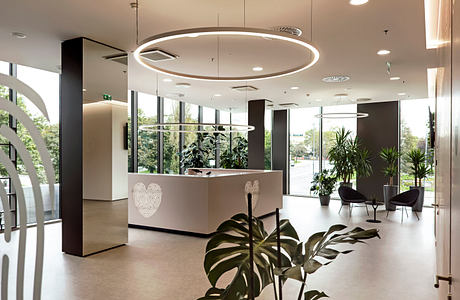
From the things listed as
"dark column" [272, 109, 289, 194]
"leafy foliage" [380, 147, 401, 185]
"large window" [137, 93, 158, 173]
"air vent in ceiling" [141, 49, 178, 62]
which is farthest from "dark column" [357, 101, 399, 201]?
Answer: "air vent in ceiling" [141, 49, 178, 62]

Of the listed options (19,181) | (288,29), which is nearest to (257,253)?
(19,181)

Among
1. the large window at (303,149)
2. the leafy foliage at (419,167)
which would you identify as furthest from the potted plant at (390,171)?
the large window at (303,149)

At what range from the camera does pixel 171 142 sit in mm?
12188

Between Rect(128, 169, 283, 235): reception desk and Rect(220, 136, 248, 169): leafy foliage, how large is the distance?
460 cm

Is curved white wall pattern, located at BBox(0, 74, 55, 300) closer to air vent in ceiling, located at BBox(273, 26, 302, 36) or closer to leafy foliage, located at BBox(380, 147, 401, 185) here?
air vent in ceiling, located at BBox(273, 26, 302, 36)

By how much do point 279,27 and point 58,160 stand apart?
20.9 ft

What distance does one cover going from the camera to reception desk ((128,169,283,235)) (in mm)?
6879

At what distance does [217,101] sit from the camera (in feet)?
38.6

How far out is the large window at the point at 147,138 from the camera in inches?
428

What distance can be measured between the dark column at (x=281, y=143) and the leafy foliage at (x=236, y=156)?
151cm

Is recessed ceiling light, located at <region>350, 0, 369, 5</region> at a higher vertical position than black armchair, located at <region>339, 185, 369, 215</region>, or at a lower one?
higher

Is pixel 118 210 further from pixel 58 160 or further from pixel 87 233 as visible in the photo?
pixel 58 160

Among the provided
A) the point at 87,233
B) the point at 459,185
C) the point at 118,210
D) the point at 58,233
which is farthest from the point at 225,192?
the point at 459,185

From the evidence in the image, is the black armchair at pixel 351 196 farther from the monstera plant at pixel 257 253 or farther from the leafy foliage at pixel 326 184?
the monstera plant at pixel 257 253
